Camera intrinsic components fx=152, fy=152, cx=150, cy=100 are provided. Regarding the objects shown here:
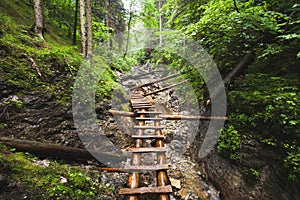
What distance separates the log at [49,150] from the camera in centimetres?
268

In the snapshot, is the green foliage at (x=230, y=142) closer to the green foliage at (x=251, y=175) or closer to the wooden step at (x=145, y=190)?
the green foliage at (x=251, y=175)

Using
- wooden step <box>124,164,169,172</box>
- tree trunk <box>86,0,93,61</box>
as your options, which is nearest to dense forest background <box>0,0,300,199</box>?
wooden step <box>124,164,169,172</box>

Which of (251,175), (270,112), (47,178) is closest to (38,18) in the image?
(47,178)

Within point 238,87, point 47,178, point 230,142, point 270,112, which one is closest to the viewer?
point 47,178

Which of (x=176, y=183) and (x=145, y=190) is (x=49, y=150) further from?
(x=176, y=183)

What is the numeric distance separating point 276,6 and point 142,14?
13220mm

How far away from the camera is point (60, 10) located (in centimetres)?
1034

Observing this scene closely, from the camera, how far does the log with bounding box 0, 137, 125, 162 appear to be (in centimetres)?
268

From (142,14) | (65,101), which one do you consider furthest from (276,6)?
(142,14)

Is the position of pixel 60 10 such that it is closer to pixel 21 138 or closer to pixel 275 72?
pixel 21 138

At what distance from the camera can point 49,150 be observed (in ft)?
9.71

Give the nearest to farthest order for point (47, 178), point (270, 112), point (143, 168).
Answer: point (47, 178)
point (143, 168)
point (270, 112)

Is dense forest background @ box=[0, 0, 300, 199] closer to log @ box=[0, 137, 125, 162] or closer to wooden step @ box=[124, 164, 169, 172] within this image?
log @ box=[0, 137, 125, 162]

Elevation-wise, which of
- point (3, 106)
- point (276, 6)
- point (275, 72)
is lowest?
point (3, 106)
